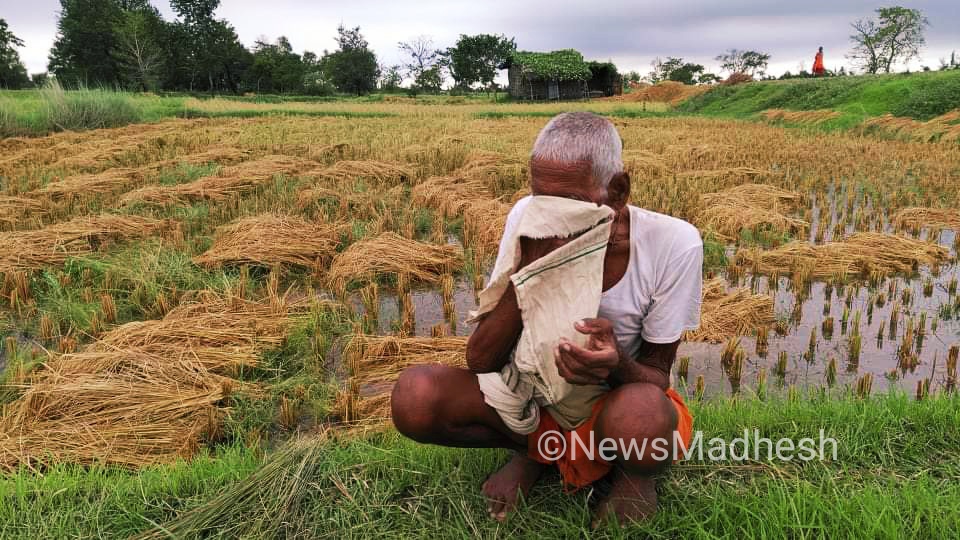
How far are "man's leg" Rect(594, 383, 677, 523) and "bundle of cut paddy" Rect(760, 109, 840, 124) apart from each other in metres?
15.9

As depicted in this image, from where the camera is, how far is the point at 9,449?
2.15 meters

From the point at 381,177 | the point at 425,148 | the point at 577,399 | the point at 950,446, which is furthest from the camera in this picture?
the point at 425,148

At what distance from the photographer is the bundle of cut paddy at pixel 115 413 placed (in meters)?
2.18

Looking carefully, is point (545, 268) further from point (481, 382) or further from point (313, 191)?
point (313, 191)

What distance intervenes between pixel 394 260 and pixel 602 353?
305cm

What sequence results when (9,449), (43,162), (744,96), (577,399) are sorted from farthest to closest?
(744,96)
(43,162)
(9,449)
(577,399)

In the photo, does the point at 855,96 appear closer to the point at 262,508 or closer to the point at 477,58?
the point at 262,508

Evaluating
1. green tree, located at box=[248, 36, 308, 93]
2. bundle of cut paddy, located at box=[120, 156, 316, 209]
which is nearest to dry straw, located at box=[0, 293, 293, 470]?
bundle of cut paddy, located at box=[120, 156, 316, 209]

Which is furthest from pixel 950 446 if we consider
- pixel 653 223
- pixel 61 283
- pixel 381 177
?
pixel 381 177

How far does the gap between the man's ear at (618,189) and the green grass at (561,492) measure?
89 cm

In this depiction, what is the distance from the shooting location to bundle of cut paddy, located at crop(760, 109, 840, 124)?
48.3 feet

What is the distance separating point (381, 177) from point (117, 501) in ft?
19.7

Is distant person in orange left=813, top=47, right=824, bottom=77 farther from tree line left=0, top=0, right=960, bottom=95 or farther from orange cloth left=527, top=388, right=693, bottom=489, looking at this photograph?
orange cloth left=527, top=388, right=693, bottom=489

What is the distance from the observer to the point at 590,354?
1.36 m
